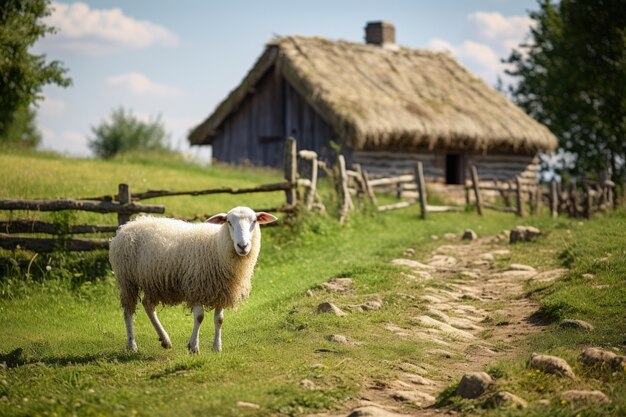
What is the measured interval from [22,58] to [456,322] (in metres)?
12.5

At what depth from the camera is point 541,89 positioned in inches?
1334

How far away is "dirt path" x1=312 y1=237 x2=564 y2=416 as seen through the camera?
6699 mm

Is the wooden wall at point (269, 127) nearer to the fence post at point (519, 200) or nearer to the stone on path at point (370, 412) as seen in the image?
the fence post at point (519, 200)

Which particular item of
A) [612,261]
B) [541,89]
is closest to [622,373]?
[612,261]

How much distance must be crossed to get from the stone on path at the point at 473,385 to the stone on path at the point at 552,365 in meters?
0.56

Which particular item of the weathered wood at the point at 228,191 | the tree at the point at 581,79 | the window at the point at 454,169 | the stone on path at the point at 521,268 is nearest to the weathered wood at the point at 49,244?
the weathered wood at the point at 228,191

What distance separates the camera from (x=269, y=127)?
2752cm

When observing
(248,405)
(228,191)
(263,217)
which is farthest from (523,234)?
(248,405)

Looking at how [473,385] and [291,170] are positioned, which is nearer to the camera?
[473,385]

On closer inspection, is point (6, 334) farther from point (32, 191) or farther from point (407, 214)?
point (407, 214)

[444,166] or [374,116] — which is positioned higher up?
[374,116]

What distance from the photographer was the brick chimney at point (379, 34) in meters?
31.4

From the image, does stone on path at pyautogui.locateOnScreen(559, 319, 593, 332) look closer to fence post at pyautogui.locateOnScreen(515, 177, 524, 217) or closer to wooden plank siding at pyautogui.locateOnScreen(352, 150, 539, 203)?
fence post at pyautogui.locateOnScreen(515, 177, 524, 217)

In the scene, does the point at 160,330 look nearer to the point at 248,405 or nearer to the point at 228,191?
the point at 248,405
